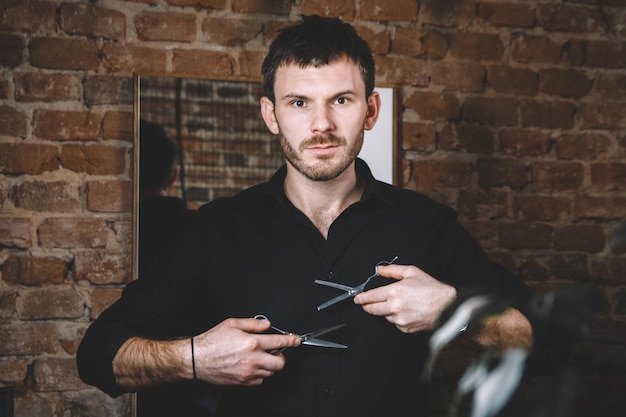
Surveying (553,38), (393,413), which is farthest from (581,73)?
(393,413)

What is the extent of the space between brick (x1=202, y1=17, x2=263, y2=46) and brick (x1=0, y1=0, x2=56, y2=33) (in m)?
0.44

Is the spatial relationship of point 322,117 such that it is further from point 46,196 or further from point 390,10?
point 46,196

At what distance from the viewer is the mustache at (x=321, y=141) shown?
155 cm

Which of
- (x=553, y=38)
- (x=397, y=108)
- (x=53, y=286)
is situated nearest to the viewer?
(x=53, y=286)

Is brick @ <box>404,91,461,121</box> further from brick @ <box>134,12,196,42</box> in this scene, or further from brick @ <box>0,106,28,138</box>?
brick @ <box>0,106,28,138</box>

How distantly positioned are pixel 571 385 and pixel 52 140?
172 cm

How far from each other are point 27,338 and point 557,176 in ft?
5.82

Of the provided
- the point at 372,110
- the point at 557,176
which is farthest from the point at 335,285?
the point at 557,176

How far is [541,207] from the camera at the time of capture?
214 centimetres

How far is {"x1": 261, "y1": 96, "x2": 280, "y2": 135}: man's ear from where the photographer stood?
69.2 inches

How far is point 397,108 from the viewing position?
2.02 m

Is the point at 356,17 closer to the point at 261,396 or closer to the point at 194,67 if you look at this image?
the point at 194,67

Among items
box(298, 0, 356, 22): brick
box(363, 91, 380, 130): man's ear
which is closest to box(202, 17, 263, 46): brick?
box(298, 0, 356, 22): brick

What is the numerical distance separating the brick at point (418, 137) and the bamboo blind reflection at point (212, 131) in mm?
427
